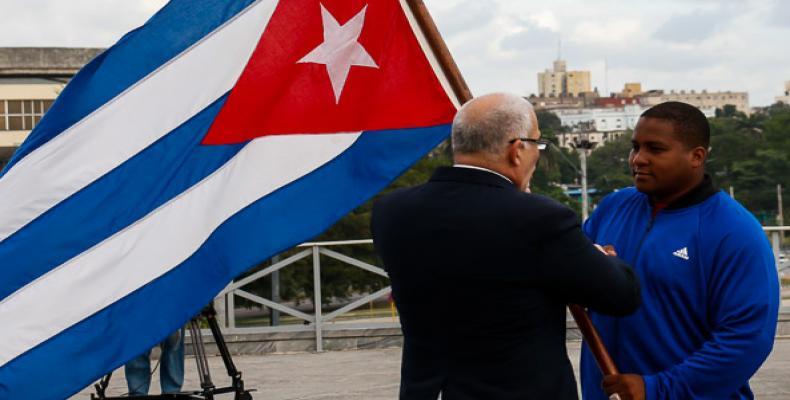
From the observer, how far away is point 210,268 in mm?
5336

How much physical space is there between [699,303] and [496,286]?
631mm

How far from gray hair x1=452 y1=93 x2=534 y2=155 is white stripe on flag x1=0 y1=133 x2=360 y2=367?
2.03 m

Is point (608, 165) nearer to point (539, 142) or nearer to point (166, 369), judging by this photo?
point (166, 369)

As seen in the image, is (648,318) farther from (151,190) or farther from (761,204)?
(761,204)

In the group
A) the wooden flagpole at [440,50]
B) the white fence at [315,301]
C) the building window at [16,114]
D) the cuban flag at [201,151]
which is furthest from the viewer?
the building window at [16,114]

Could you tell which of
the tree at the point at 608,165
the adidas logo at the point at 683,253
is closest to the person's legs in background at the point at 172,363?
the adidas logo at the point at 683,253

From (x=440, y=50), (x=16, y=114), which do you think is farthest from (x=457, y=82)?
(x=16, y=114)

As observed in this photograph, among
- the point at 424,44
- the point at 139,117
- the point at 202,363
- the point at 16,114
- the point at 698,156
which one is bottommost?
the point at 202,363

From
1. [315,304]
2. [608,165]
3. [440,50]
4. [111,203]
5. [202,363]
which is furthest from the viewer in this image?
[608,165]

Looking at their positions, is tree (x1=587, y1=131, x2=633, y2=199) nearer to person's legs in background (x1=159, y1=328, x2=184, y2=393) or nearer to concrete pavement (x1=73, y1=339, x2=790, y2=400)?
concrete pavement (x1=73, y1=339, x2=790, y2=400)

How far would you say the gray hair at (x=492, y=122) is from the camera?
3.53 metres

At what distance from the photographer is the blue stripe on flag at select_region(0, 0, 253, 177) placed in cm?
551

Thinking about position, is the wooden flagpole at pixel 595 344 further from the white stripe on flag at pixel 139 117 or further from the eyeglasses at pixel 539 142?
the white stripe on flag at pixel 139 117

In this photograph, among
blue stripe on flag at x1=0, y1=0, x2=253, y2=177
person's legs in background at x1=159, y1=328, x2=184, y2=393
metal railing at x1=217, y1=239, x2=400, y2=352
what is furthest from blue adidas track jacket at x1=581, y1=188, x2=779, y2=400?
metal railing at x1=217, y1=239, x2=400, y2=352
